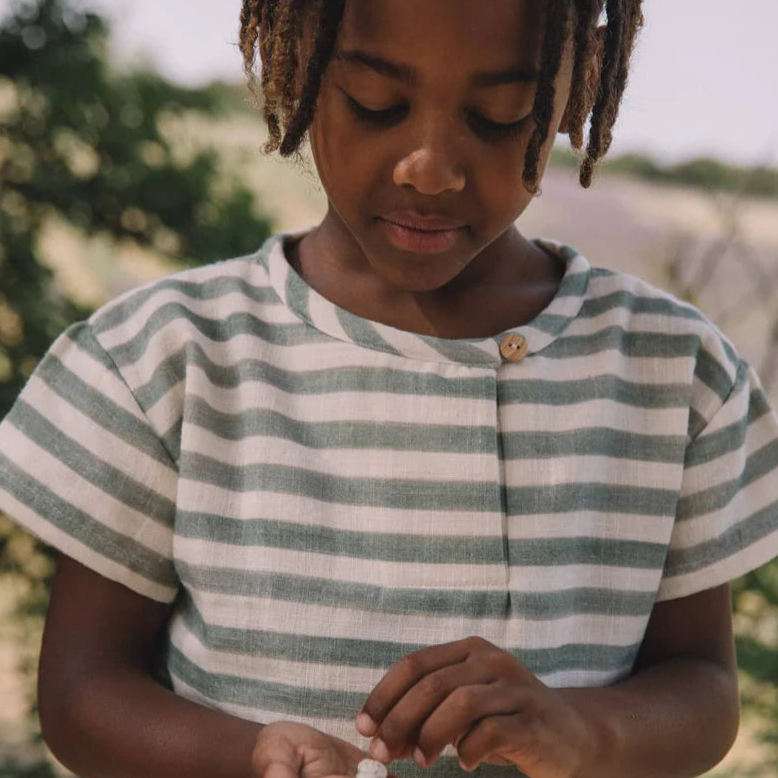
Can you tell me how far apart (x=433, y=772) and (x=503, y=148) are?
1.69ft

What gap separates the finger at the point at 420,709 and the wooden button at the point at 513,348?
31cm

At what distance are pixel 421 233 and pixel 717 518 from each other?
15.1 inches

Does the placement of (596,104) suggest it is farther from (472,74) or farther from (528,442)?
(528,442)

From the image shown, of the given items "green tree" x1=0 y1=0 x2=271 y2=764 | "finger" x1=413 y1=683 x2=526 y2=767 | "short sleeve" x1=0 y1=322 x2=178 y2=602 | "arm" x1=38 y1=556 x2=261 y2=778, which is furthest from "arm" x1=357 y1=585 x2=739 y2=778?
"green tree" x1=0 y1=0 x2=271 y2=764

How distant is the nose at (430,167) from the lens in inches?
42.4

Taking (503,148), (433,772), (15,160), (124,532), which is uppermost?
(503,148)

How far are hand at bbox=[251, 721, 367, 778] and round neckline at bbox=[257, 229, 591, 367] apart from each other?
342mm

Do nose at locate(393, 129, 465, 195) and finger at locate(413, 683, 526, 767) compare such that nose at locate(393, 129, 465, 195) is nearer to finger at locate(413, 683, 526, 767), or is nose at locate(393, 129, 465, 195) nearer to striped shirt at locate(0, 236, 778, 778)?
striped shirt at locate(0, 236, 778, 778)

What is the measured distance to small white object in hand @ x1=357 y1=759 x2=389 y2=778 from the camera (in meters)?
1.00

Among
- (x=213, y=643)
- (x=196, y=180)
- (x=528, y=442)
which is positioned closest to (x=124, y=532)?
(x=213, y=643)

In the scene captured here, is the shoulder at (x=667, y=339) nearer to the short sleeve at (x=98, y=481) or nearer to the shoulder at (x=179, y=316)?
the shoulder at (x=179, y=316)

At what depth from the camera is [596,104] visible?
1.22m

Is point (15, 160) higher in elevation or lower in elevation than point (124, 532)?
higher

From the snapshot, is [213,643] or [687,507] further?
[687,507]
